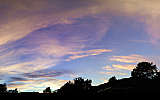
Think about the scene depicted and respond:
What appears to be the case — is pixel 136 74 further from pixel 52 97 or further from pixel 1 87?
pixel 1 87

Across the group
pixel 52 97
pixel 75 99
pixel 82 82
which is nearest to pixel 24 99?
pixel 52 97

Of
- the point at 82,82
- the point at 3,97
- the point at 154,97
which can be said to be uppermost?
the point at 82,82

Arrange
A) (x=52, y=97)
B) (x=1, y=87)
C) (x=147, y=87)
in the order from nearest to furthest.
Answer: (x=52, y=97), (x=147, y=87), (x=1, y=87)

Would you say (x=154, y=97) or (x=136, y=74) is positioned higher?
(x=136, y=74)

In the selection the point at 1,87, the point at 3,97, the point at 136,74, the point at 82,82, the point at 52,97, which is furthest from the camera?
the point at 1,87

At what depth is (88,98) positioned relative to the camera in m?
5.34

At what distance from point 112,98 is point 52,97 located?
1.88 m

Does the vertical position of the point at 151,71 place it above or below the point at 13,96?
above

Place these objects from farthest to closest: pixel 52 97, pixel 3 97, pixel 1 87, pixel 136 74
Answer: pixel 1 87 → pixel 136 74 → pixel 52 97 → pixel 3 97

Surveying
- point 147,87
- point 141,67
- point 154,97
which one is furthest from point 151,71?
point 154,97

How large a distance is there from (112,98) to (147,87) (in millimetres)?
18722

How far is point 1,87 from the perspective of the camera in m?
87.5

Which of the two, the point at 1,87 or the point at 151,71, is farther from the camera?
the point at 1,87

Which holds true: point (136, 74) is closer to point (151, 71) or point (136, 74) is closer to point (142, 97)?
→ point (151, 71)
